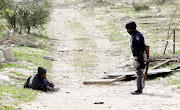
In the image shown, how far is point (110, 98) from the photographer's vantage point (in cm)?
710

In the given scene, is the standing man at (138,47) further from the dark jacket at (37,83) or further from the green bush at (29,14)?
the green bush at (29,14)

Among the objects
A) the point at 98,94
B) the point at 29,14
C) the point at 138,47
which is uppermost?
the point at 29,14

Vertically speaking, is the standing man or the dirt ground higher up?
the standing man

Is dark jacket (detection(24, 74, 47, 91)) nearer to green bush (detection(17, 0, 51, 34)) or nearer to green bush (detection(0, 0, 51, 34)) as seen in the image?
green bush (detection(0, 0, 51, 34))

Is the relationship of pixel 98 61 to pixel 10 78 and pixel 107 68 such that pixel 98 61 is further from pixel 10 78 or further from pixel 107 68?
pixel 10 78

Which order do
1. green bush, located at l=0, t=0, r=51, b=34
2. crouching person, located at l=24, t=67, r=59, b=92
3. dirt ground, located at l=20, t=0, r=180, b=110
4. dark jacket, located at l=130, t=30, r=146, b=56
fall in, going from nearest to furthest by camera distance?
dirt ground, located at l=20, t=0, r=180, b=110 → dark jacket, located at l=130, t=30, r=146, b=56 → crouching person, located at l=24, t=67, r=59, b=92 → green bush, located at l=0, t=0, r=51, b=34

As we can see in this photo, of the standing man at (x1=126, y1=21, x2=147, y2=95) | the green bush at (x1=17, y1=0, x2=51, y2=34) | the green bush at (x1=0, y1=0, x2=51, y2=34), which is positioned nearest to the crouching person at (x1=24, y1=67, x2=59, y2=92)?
the standing man at (x1=126, y1=21, x2=147, y2=95)

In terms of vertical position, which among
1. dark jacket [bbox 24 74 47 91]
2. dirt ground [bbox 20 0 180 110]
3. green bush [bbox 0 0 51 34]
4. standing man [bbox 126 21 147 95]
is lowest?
dirt ground [bbox 20 0 180 110]

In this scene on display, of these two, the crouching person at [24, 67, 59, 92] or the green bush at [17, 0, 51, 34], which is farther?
the green bush at [17, 0, 51, 34]

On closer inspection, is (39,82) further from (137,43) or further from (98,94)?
(137,43)

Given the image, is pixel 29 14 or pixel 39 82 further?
pixel 29 14

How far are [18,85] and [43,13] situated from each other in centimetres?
1326

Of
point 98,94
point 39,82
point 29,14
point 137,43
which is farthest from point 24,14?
point 137,43

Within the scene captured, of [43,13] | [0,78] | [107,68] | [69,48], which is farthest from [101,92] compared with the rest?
[43,13]
